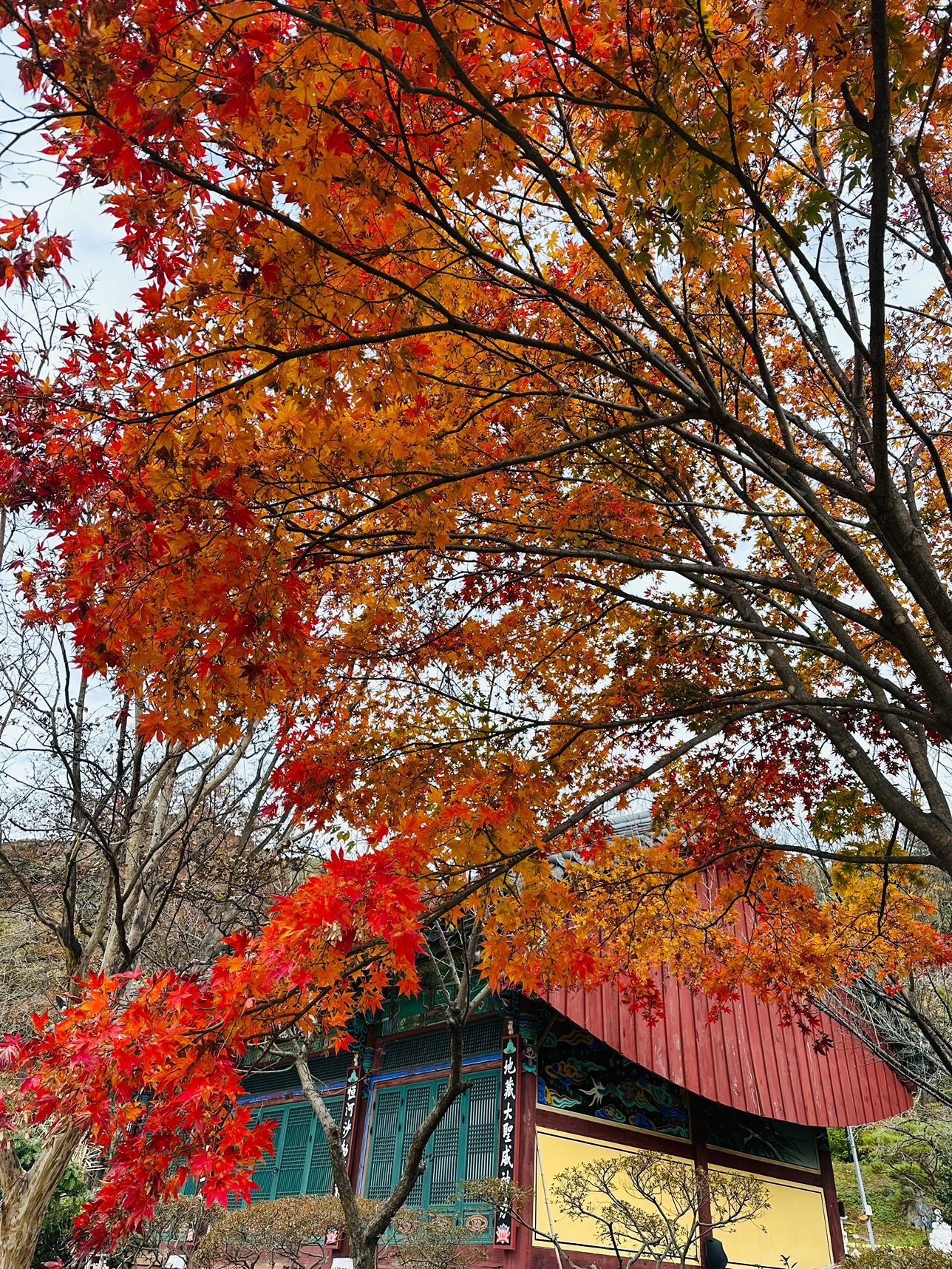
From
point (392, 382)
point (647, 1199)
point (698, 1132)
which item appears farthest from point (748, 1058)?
point (392, 382)

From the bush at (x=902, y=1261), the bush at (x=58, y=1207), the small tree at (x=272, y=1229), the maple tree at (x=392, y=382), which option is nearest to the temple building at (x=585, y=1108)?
the small tree at (x=272, y=1229)

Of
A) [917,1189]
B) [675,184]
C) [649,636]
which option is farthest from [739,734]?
[917,1189]

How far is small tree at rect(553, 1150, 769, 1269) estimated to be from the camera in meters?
8.95

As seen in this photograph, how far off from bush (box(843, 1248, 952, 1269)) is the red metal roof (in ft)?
9.97

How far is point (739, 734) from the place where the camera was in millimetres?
7766

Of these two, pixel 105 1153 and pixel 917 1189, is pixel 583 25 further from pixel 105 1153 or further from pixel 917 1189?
pixel 917 1189

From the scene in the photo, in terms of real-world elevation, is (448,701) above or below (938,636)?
above

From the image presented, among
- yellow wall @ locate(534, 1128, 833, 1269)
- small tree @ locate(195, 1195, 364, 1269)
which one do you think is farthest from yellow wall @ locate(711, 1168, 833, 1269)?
small tree @ locate(195, 1195, 364, 1269)

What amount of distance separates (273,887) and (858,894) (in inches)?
318

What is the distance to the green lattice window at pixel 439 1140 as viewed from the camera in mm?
11094

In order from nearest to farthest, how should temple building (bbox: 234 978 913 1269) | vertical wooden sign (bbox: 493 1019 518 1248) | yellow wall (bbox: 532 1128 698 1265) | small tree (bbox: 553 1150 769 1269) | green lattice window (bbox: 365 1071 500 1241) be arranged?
1. small tree (bbox: 553 1150 769 1269)
2. vertical wooden sign (bbox: 493 1019 518 1248)
3. yellow wall (bbox: 532 1128 698 1265)
4. temple building (bbox: 234 978 913 1269)
5. green lattice window (bbox: 365 1071 500 1241)

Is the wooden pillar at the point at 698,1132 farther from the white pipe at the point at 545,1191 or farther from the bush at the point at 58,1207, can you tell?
the bush at the point at 58,1207

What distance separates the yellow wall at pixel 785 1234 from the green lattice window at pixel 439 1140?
399 cm

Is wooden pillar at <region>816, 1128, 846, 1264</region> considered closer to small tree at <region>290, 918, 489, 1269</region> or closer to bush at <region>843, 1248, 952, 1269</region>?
bush at <region>843, 1248, 952, 1269</region>
